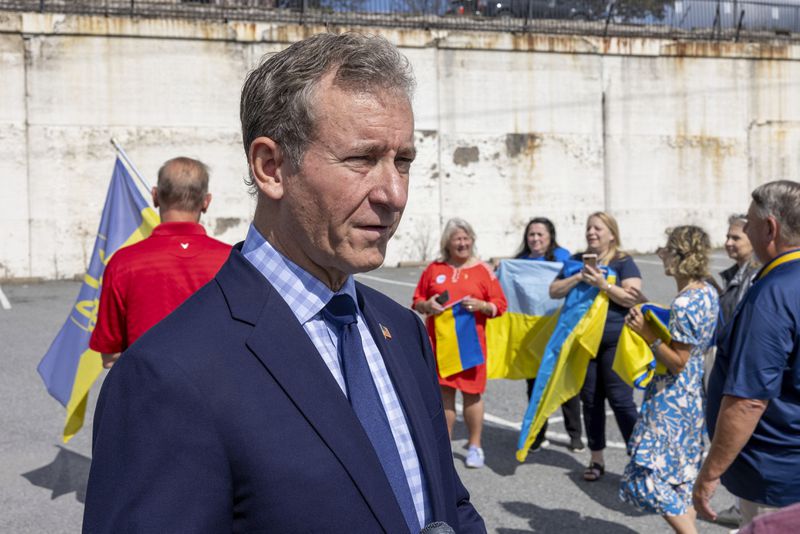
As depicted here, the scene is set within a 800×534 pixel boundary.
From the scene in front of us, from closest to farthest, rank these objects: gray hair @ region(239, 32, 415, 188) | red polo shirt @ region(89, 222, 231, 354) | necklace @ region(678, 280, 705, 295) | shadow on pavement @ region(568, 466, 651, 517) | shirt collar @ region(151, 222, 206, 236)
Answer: gray hair @ region(239, 32, 415, 188) < red polo shirt @ region(89, 222, 231, 354) < shirt collar @ region(151, 222, 206, 236) < necklace @ region(678, 280, 705, 295) < shadow on pavement @ region(568, 466, 651, 517)

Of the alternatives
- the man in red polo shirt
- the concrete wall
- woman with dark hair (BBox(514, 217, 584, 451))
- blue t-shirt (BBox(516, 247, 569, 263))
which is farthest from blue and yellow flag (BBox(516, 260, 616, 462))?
the concrete wall

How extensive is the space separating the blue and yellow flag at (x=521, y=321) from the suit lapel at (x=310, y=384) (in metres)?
5.79

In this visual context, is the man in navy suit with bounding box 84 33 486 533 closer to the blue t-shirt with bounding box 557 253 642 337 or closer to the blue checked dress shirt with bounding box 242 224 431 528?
the blue checked dress shirt with bounding box 242 224 431 528

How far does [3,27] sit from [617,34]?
44.2 feet

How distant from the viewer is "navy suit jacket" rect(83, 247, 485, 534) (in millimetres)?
1392

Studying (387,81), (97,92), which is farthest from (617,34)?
(387,81)

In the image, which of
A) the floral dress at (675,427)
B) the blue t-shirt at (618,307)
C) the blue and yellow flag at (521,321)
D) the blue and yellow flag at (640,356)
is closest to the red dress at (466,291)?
the blue and yellow flag at (521,321)

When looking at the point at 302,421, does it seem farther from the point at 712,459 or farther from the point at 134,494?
the point at 712,459

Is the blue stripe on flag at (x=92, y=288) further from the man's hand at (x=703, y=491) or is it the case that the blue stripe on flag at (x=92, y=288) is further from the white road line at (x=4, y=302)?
the white road line at (x=4, y=302)

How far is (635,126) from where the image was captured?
65.8ft

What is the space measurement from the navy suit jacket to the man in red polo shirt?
2770mm

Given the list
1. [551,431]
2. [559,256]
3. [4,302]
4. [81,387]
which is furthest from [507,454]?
[4,302]

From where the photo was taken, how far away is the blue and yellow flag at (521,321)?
24.0 feet

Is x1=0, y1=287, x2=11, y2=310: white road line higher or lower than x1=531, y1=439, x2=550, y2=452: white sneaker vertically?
higher
